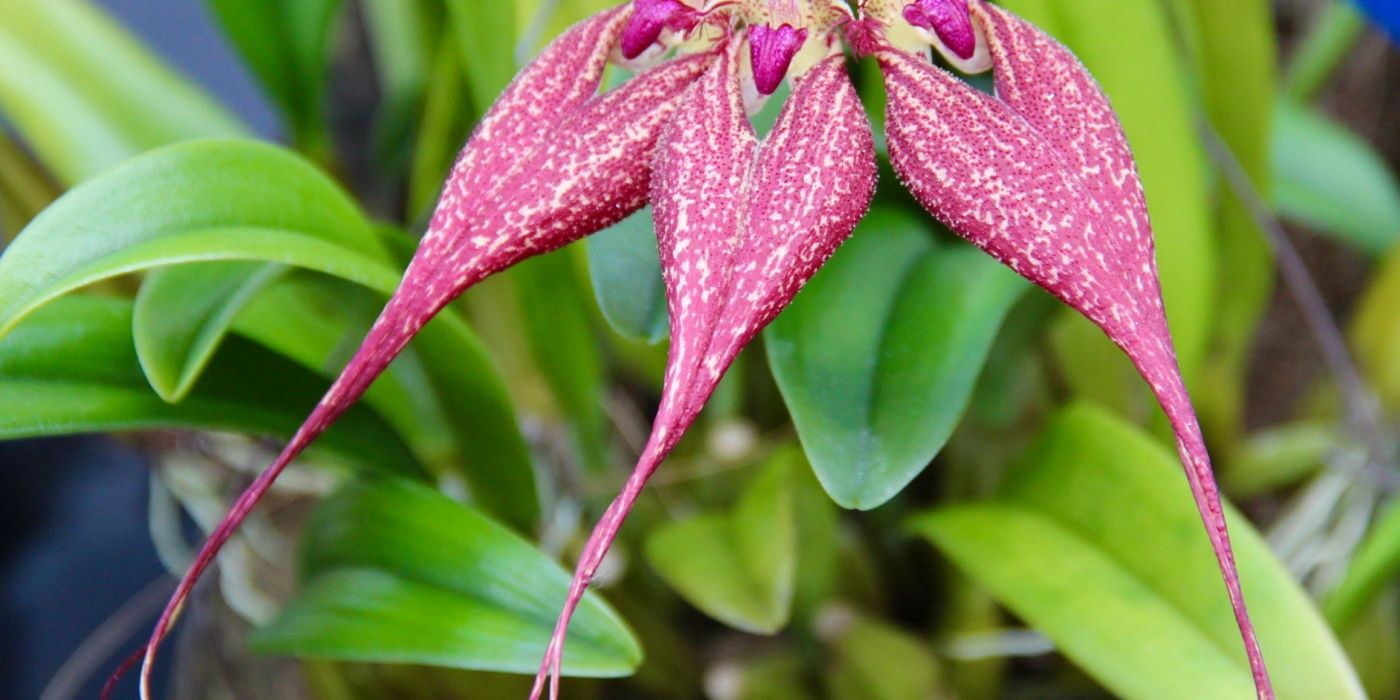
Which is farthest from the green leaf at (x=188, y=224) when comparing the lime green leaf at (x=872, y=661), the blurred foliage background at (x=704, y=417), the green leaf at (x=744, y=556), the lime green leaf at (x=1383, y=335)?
Answer: the lime green leaf at (x=1383, y=335)

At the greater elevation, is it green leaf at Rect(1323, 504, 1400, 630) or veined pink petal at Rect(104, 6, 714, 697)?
veined pink petal at Rect(104, 6, 714, 697)

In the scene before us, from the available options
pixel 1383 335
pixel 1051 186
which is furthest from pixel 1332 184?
pixel 1051 186

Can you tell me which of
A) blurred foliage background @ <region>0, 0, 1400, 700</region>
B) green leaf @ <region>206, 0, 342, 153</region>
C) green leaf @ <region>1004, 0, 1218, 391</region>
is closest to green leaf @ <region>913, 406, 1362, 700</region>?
blurred foliage background @ <region>0, 0, 1400, 700</region>

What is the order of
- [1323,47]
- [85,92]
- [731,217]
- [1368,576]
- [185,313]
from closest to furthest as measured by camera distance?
1. [731,217]
2. [185,313]
3. [1368,576]
4. [85,92]
5. [1323,47]

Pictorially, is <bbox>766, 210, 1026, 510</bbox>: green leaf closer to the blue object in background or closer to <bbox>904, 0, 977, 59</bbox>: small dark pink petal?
<bbox>904, 0, 977, 59</bbox>: small dark pink petal

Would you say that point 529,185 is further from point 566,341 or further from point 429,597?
point 566,341

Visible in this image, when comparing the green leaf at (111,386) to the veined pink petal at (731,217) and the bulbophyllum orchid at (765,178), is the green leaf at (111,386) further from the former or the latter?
the veined pink petal at (731,217)
